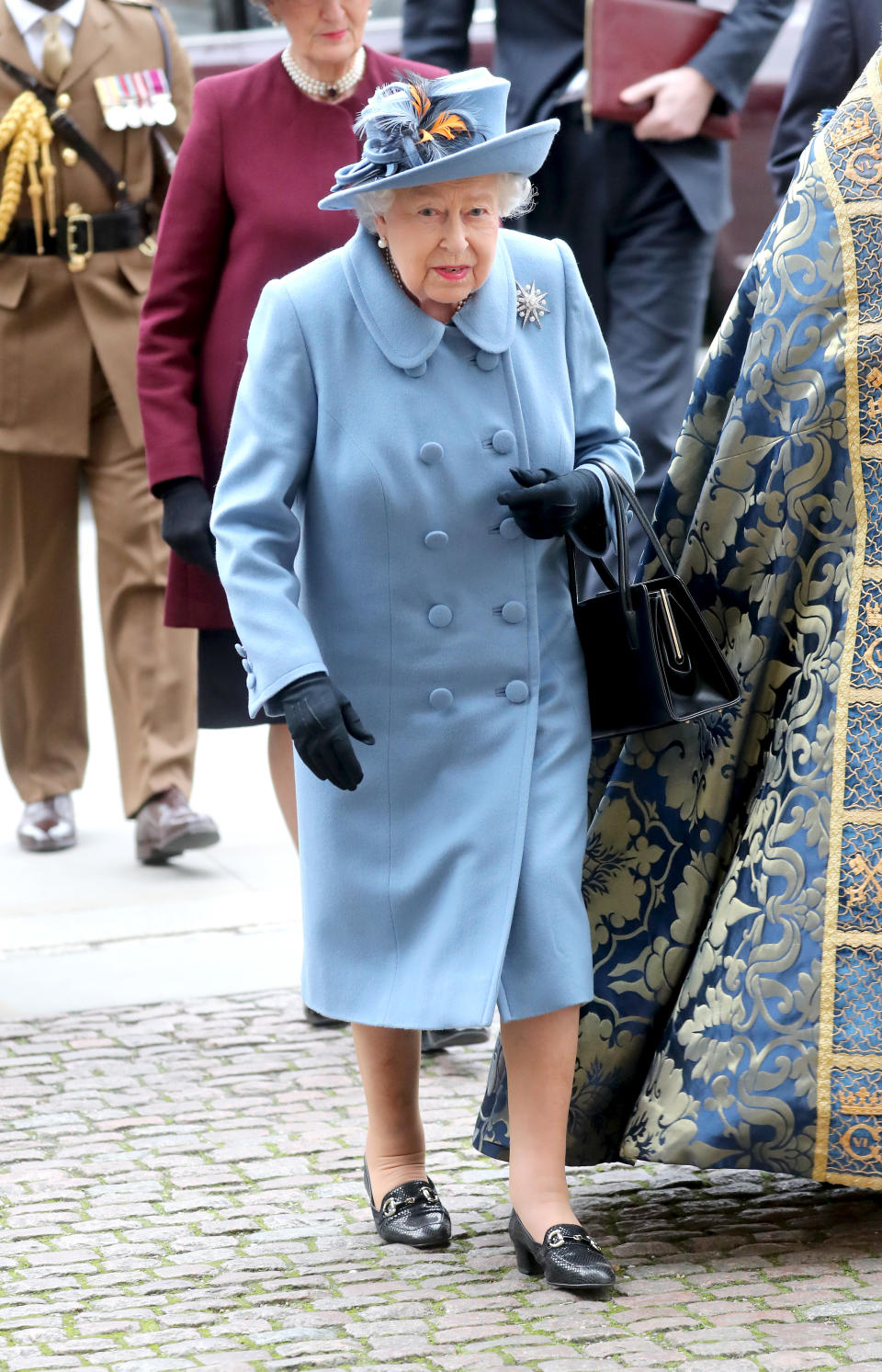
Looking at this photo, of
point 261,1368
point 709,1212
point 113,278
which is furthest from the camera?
point 113,278

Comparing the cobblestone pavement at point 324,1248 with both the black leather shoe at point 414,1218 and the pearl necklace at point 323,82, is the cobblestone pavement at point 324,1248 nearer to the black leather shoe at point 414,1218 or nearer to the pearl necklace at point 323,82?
the black leather shoe at point 414,1218

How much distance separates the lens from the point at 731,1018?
3.14 meters

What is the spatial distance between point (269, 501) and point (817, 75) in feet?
7.13

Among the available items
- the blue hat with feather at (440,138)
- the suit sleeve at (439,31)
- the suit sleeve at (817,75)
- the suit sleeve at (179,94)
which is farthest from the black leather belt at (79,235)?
the blue hat with feather at (440,138)

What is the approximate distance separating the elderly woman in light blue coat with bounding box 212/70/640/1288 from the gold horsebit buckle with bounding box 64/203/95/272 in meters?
2.30

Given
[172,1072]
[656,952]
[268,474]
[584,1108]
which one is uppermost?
[268,474]

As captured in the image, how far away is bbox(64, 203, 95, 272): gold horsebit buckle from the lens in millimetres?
5367

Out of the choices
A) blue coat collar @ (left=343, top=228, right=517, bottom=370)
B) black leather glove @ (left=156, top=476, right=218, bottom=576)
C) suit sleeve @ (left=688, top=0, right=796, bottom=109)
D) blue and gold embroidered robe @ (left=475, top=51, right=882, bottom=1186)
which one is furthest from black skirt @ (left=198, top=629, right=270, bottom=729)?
suit sleeve @ (left=688, top=0, right=796, bottom=109)

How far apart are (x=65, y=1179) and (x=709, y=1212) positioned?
3.17 feet

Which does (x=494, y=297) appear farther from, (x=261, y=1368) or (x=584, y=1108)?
(x=261, y=1368)

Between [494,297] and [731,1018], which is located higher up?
[494,297]

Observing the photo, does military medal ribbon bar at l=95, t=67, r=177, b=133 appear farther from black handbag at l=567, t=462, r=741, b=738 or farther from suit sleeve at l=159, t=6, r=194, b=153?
black handbag at l=567, t=462, r=741, b=738

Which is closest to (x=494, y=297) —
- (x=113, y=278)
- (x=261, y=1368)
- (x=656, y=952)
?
(x=656, y=952)

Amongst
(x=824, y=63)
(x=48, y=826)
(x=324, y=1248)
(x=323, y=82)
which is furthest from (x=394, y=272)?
(x=48, y=826)
